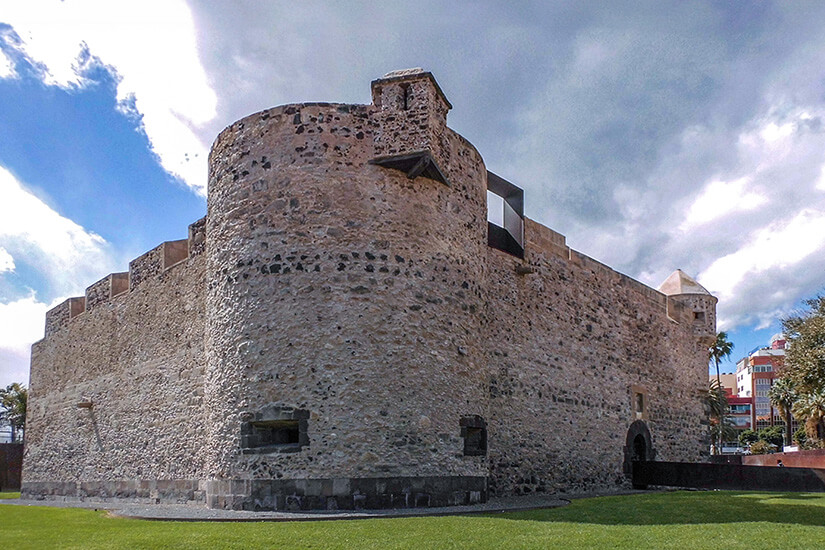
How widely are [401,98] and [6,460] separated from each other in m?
24.0

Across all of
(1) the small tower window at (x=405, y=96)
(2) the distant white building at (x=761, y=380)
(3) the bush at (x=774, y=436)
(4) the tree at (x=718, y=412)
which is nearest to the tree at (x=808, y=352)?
(1) the small tower window at (x=405, y=96)

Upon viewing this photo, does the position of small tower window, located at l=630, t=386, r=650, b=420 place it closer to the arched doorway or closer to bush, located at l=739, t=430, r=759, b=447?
the arched doorway

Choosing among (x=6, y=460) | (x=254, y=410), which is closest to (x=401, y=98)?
(x=254, y=410)

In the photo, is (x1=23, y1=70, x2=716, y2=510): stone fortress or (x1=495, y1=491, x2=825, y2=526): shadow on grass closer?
(x1=495, y1=491, x2=825, y2=526): shadow on grass

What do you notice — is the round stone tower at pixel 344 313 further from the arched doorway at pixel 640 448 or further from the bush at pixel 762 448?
the bush at pixel 762 448

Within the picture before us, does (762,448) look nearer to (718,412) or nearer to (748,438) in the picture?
(718,412)

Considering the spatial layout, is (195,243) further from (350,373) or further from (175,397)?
(350,373)

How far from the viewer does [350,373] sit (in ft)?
35.1

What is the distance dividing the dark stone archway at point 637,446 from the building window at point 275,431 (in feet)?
32.6

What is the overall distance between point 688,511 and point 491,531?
11.7 feet

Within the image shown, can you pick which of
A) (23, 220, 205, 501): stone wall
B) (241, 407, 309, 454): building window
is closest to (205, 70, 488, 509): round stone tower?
(241, 407, 309, 454): building window

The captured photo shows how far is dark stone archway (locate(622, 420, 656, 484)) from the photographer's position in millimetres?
18141

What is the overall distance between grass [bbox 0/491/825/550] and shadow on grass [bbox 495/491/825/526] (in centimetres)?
1

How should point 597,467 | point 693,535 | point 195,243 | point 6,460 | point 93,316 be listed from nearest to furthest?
point 693,535
point 195,243
point 597,467
point 93,316
point 6,460
